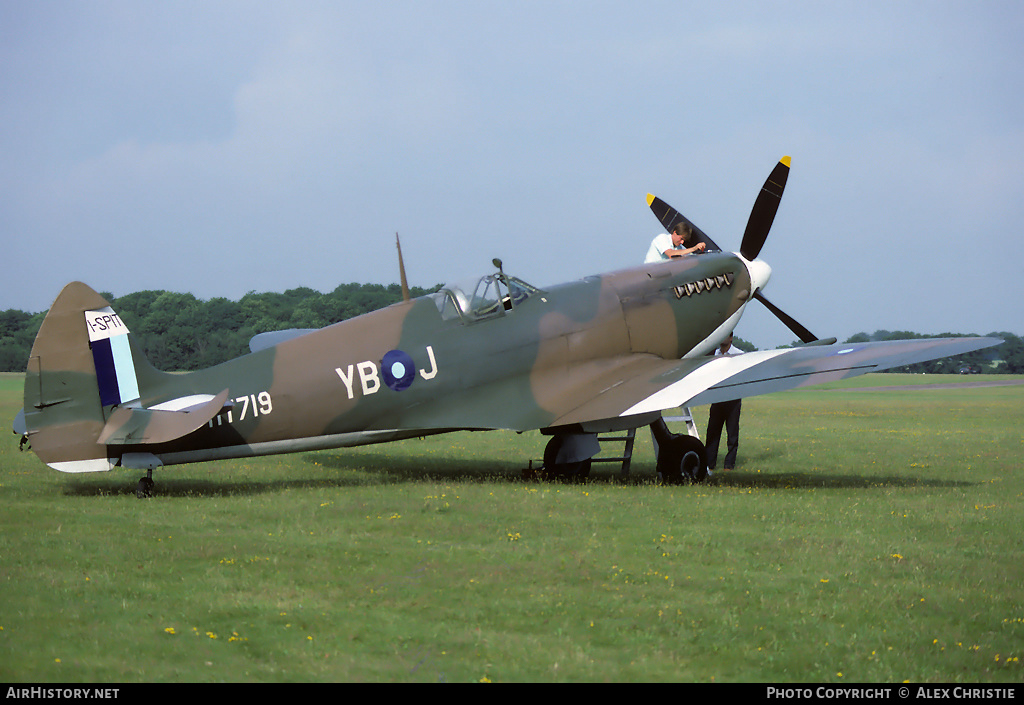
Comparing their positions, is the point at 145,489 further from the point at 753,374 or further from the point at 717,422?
the point at 717,422

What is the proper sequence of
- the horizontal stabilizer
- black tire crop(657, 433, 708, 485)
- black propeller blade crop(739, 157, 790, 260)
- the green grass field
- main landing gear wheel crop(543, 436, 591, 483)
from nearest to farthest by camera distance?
1. the green grass field
2. the horizontal stabilizer
3. black tire crop(657, 433, 708, 485)
4. main landing gear wheel crop(543, 436, 591, 483)
5. black propeller blade crop(739, 157, 790, 260)

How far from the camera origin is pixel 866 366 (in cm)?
1017

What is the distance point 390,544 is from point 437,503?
2.01m

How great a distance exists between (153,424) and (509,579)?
4739mm

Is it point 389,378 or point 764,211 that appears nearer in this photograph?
point 389,378

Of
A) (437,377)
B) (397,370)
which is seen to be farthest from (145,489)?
(437,377)

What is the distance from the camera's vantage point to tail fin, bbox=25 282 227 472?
30.0ft

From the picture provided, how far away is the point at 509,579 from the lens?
6176 mm

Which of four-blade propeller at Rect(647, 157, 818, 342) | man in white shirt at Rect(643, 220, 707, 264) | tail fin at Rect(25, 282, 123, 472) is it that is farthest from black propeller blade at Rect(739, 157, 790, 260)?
tail fin at Rect(25, 282, 123, 472)

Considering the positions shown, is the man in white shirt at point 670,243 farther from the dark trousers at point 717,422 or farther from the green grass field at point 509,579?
the green grass field at point 509,579

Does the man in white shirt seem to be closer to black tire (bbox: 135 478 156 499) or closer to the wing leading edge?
the wing leading edge

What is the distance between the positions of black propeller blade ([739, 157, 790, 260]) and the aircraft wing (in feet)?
8.97

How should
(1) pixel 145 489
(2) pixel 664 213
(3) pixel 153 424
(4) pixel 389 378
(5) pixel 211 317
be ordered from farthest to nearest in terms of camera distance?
(5) pixel 211 317 < (2) pixel 664 213 < (4) pixel 389 378 < (1) pixel 145 489 < (3) pixel 153 424

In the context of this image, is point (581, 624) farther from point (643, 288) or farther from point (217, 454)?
point (643, 288)
